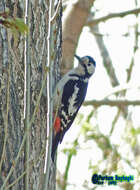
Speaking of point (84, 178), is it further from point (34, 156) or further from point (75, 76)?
point (34, 156)

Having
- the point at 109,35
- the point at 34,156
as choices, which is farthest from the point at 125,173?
the point at 34,156

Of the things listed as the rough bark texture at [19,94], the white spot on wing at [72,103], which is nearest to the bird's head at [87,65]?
the white spot on wing at [72,103]

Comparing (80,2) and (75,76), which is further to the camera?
(80,2)

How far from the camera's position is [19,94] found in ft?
9.73

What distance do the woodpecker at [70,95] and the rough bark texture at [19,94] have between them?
96 centimetres

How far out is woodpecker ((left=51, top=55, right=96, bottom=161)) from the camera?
441 cm

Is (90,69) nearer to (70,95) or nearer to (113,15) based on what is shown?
(70,95)

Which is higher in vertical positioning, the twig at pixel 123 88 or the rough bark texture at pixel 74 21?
the rough bark texture at pixel 74 21

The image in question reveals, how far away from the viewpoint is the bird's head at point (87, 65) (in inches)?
202

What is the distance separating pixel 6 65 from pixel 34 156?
1.89 feet

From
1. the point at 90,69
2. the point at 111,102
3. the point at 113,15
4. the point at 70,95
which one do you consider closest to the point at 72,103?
the point at 70,95

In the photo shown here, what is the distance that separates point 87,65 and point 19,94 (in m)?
2.28

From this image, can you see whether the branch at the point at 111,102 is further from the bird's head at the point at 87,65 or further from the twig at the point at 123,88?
the bird's head at the point at 87,65

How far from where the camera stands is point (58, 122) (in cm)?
443
